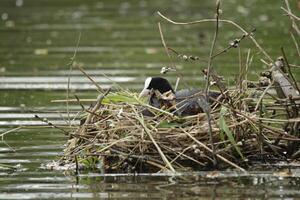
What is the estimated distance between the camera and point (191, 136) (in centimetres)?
831

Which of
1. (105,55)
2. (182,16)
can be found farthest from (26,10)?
(105,55)

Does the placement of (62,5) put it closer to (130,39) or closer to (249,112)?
(130,39)

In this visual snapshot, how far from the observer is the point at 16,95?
41.8 feet

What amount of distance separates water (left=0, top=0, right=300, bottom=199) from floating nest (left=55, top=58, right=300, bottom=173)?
193 millimetres

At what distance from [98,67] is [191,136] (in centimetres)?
678

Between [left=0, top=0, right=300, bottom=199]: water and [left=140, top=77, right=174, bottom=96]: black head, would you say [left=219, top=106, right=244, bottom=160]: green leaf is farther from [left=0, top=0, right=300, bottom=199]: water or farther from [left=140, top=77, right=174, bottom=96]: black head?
[left=140, top=77, right=174, bottom=96]: black head

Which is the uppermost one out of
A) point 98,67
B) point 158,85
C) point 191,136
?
point 98,67

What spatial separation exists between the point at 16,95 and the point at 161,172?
4.81 meters

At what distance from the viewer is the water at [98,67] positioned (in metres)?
7.78

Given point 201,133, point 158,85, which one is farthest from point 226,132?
point 158,85

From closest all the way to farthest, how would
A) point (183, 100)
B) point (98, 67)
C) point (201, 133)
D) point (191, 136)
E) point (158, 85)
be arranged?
point (191, 136), point (201, 133), point (183, 100), point (158, 85), point (98, 67)

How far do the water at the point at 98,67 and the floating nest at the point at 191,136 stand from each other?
0.63 ft

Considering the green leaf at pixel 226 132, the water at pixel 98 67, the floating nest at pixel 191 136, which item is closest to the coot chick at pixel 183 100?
the floating nest at pixel 191 136

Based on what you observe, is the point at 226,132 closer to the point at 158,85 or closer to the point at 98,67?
the point at 158,85
